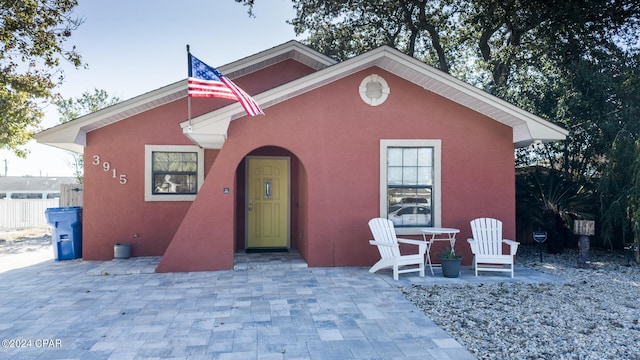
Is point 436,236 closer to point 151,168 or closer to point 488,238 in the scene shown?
point 488,238

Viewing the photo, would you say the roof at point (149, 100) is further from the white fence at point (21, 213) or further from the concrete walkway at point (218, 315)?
the white fence at point (21, 213)

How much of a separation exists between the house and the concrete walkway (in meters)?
0.94

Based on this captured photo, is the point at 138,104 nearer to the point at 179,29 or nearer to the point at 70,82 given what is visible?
the point at 179,29

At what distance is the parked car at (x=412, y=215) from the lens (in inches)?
293


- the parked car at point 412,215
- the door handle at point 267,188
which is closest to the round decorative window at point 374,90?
the parked car at point 412,215

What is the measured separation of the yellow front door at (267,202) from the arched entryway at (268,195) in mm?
22

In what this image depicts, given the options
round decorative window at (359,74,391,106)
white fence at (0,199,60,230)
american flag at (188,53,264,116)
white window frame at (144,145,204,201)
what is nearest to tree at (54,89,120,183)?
Result: white fence at (0,199,60,230)

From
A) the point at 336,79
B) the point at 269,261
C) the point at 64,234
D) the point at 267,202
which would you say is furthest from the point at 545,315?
the point at 64,234

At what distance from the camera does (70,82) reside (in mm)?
11234

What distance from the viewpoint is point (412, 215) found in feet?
24.5

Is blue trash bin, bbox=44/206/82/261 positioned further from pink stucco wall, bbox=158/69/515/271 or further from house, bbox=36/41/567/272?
pink stucco wall, bbox=158/69/515/271

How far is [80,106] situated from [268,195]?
11.0 metres

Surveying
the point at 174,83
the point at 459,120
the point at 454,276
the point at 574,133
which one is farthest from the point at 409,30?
the point at 454,276

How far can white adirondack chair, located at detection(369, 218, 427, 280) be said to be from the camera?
21.1ft
